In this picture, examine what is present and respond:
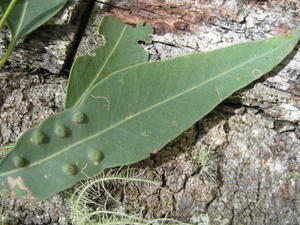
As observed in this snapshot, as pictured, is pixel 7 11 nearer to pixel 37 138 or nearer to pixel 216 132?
pixel 37 138

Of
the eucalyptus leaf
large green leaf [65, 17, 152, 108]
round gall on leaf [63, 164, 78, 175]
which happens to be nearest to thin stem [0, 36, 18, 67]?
the eucalyptus leaf

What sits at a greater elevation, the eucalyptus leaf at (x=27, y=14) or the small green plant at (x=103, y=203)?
the eucalyptus leaf at (x=27, y=14)

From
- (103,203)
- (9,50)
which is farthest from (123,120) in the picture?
(9,50)

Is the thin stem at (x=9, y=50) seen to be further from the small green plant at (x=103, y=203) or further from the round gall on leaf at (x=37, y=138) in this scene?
the small green plant at (x=103, y=203)

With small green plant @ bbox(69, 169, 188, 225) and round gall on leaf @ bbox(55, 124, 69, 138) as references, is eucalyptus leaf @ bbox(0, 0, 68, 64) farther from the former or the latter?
small green plant @ bbox(69, 169, 188, 225)

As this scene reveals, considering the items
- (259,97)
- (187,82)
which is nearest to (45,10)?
(187,82)

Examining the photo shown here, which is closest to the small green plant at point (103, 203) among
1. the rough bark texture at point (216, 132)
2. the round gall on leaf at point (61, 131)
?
the rough bark texture at point (216, 132)
